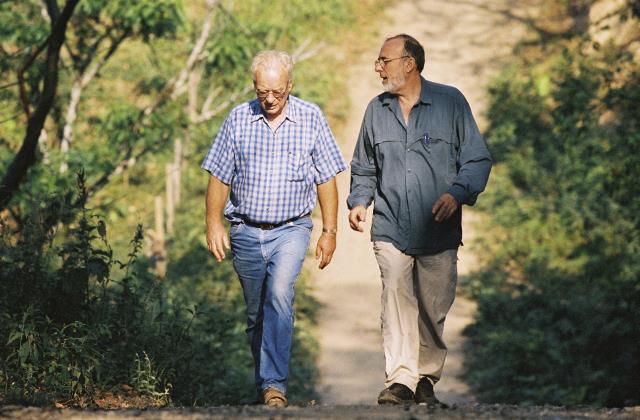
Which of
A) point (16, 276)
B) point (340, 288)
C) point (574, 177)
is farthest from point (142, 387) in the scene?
point (574, 177)

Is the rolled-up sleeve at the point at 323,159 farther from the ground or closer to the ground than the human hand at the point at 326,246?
farther from the ground

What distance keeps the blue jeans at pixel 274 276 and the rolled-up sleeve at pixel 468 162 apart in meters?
0.86

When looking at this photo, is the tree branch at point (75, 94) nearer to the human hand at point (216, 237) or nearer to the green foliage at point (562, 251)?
the green foliage at point (562, 251)

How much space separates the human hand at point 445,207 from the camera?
5.50 metres

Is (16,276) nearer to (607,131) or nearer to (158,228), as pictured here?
(158,228)

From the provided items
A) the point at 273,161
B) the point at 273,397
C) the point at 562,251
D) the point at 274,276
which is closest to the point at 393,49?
the point at 273,161

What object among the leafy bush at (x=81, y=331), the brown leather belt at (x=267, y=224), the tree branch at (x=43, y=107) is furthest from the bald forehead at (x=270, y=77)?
the tree branch at (x=43, y=107)

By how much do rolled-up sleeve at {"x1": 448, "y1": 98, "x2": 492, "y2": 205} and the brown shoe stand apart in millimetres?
1398

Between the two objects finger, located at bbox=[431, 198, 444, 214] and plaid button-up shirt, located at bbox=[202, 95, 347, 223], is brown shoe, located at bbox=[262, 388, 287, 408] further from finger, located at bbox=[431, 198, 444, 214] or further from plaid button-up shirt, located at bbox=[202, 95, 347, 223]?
finger, located at bbox=[431, 198, 444, 214]

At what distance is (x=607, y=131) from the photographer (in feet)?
49.6

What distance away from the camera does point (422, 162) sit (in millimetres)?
5715

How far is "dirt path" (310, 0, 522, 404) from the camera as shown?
10.1 metres

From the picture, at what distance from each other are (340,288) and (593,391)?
15.1ft

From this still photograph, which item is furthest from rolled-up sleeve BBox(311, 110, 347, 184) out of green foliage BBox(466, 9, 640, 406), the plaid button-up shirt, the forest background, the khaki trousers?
green foliage BBox(466, 9, 640, 406)
